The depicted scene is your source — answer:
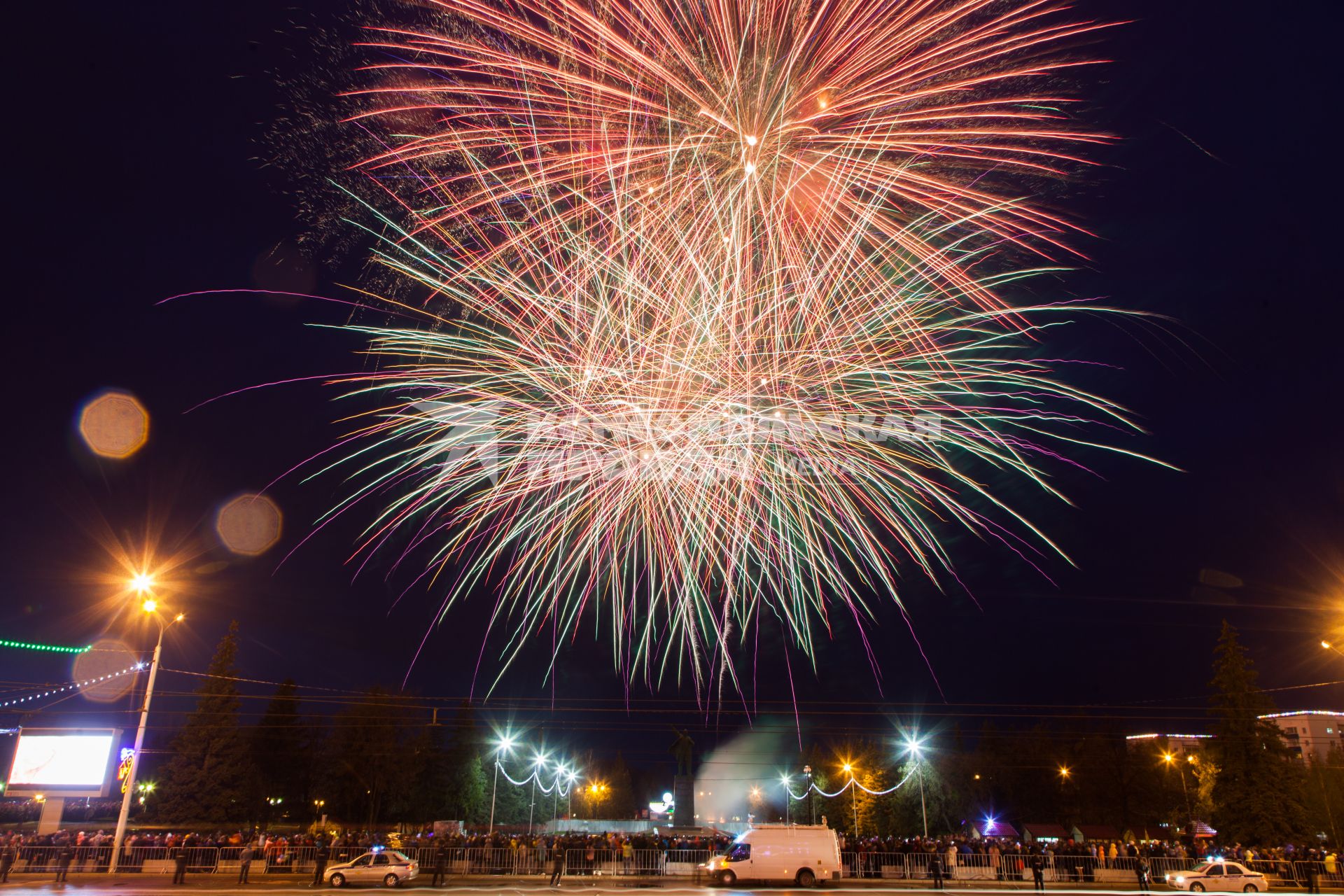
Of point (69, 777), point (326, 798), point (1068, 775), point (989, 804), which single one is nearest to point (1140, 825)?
point (1068, 775)

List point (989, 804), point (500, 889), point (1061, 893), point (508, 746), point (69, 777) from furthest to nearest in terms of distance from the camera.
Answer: point (989, 804) → point (508, 746) → point (69, 777) → point (1061, 893) → point (500, 889)

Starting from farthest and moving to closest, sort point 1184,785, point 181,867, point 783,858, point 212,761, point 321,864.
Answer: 1. point 1184,785
2. point 212,761
3. point 321,864
4. point 783,858
5. point 181,867

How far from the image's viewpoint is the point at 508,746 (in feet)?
221

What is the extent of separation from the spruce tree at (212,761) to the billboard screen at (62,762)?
10.2 meters

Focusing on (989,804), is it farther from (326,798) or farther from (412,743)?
(326,798)

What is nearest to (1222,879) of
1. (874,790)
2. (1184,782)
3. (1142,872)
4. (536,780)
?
(1142,872)

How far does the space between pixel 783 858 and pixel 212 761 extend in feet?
125

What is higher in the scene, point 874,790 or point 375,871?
point 874,790

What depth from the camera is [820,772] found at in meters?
71.5

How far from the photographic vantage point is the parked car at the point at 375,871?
2528 cm

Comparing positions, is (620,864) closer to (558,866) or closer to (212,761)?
(558,866)

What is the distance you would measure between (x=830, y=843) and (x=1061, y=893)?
721 cm

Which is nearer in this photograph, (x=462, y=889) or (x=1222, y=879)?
(x=462, y=889)

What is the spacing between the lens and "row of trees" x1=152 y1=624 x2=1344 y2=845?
155 feet
